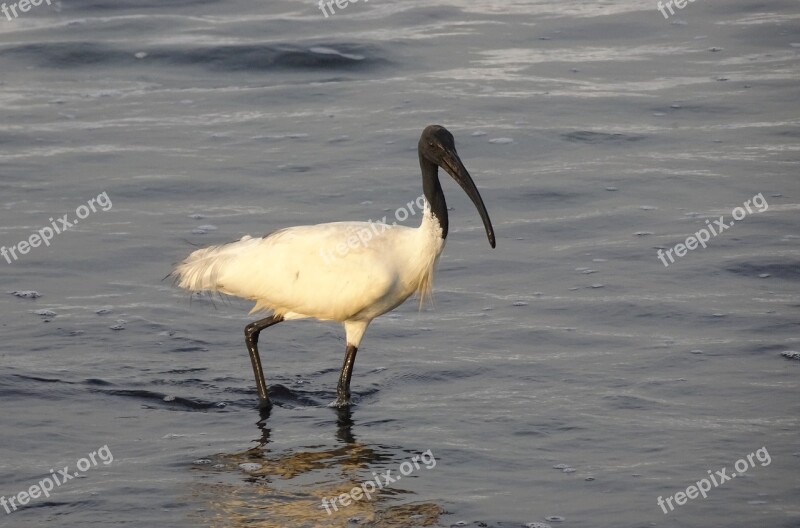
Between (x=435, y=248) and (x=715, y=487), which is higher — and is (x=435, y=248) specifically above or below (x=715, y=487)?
above

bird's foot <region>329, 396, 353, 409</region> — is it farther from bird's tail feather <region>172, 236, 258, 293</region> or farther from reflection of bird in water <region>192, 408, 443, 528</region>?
bird's tail feather <region>172, 236, 258, 293</region>

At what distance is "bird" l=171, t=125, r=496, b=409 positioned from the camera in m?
8.47

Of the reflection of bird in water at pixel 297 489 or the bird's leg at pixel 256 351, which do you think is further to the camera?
the bird's leg at pixel 256 351

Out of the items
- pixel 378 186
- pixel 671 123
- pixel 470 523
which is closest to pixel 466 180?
pixel 470 523

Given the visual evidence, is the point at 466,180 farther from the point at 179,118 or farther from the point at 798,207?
the point at 179,118

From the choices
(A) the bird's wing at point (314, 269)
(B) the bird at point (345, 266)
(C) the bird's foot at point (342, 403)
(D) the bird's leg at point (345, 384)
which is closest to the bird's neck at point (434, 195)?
(B) the bird at point (345, 266)

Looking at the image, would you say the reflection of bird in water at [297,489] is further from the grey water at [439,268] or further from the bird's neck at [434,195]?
the bird's neck at [434,195]

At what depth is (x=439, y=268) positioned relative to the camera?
1081cm

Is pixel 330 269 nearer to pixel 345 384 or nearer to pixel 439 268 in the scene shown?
pixel 345 384

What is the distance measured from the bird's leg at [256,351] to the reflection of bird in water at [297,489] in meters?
0.49

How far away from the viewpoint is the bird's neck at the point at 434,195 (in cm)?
850

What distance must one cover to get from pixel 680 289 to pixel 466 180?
2.46 metres

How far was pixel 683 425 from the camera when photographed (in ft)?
26.1

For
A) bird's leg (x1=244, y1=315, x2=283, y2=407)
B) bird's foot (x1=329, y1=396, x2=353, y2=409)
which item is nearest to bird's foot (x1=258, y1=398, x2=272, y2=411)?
bird's leg (x1=244, y1=315, x2=283, y2=407)
